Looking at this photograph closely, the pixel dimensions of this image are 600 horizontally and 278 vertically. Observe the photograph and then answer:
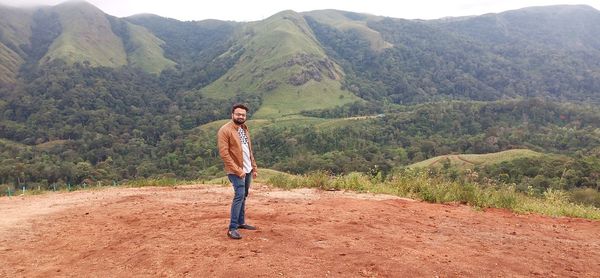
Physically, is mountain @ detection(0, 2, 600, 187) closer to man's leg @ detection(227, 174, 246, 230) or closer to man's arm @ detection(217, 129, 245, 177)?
man's leg @ detection(227, 174, 246, 230)

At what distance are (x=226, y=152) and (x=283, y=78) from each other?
150 m

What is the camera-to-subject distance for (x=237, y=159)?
272 inches

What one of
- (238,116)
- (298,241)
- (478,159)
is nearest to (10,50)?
(478,159)

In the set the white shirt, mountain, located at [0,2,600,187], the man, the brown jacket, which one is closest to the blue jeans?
the man

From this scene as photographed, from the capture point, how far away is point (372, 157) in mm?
79250

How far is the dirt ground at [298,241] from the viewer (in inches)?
219

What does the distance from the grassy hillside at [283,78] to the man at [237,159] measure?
127 metres

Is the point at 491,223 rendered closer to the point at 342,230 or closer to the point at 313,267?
the point at 342,230

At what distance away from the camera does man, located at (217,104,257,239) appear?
6.75m

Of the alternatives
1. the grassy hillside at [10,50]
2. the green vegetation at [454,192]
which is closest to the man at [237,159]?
the green vegetation at [454,192]

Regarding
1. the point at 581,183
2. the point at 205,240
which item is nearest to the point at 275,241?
the point at 205,240

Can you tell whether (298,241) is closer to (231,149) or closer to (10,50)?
(231,149)

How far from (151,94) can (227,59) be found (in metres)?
39.2

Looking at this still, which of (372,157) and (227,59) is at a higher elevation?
(227,59)
